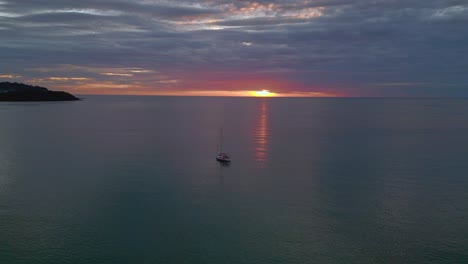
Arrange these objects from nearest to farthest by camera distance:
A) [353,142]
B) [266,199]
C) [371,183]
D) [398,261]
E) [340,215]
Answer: [398,261] < [340,215] < [266,199] < [371,183] < [353,142]

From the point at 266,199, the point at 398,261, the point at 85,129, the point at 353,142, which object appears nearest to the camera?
the point at 398,261

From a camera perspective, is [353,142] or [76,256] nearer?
[76,256]

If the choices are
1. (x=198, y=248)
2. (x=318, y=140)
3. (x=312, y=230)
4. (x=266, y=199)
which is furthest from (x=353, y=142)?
(x=198, y=248)

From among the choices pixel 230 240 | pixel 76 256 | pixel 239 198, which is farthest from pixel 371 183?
pixel 76 256

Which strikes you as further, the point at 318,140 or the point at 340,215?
the point at 318,140

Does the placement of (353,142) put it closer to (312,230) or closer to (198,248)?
(312,230)

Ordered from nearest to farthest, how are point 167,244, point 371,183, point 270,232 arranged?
point 167,244 < point 270,232 < point 371,183

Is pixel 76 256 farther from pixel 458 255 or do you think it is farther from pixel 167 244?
pixel 458 255

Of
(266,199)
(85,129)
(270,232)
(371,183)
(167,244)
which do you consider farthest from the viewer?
(85,129)

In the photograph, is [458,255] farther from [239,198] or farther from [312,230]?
[239,198]
